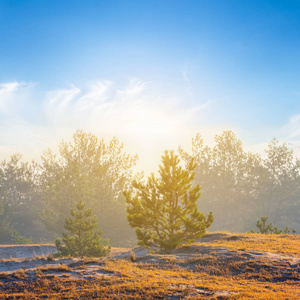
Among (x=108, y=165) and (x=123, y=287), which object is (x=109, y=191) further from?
(x=123, y=287)

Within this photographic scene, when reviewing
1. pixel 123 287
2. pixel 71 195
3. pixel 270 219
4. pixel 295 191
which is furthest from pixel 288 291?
pixel 295 191

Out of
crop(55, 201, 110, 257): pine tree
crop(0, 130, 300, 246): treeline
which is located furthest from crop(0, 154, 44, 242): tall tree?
crop(55, 201, 110, 257): pine tree

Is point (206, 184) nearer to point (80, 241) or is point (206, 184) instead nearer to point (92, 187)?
point (92, 187)

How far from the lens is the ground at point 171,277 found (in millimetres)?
7270

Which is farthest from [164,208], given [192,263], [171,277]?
[171,277]

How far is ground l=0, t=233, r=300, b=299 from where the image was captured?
7.27m

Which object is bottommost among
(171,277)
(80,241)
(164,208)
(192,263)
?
(80,241)

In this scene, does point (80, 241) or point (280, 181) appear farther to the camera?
point (280, 181)

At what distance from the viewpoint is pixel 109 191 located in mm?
41281

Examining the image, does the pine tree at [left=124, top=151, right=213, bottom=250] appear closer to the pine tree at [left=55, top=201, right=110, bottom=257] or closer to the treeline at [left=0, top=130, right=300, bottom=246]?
the pine tree at [left=55, top=201, right=110, bottom=257]

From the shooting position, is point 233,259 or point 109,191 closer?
point 233,259

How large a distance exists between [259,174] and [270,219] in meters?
8.78

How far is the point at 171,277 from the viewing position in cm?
920

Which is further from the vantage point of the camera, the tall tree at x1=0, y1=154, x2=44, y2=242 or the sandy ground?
the tall tree at x1=0, y1=154, x2=44, y2=242
